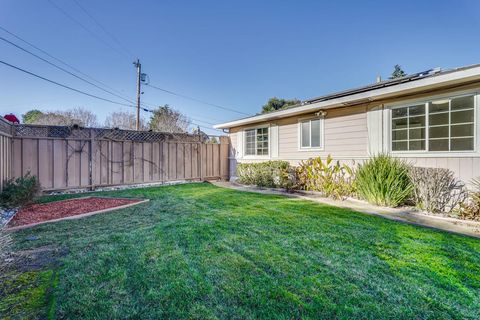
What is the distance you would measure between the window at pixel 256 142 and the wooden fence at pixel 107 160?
1726mm

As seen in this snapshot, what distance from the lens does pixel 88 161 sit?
7910 mm

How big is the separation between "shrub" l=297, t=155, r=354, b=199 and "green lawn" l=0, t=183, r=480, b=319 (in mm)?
2597

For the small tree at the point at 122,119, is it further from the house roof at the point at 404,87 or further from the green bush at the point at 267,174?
the house roof at the point at 404,87

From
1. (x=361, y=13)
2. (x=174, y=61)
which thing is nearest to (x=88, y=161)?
(x=174, y=61)

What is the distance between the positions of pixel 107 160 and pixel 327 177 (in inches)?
300

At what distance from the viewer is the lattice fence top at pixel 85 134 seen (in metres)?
6.85

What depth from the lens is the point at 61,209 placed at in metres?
5.18

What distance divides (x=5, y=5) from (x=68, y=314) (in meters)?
10.2

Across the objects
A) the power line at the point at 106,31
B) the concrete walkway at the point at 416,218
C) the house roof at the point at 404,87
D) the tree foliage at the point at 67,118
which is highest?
the power line at the point at 106,31

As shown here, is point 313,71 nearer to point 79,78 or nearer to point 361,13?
point 361,13

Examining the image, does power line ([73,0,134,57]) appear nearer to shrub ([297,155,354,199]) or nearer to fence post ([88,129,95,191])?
fence post ([88,129,95,191])

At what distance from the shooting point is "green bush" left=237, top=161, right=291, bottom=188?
8.28 m

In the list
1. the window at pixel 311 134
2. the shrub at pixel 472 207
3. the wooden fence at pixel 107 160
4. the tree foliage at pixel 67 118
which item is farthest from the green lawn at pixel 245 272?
the tree foliage at pixel 67 118

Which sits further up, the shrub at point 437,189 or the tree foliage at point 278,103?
the tree foliage at point 278,103
